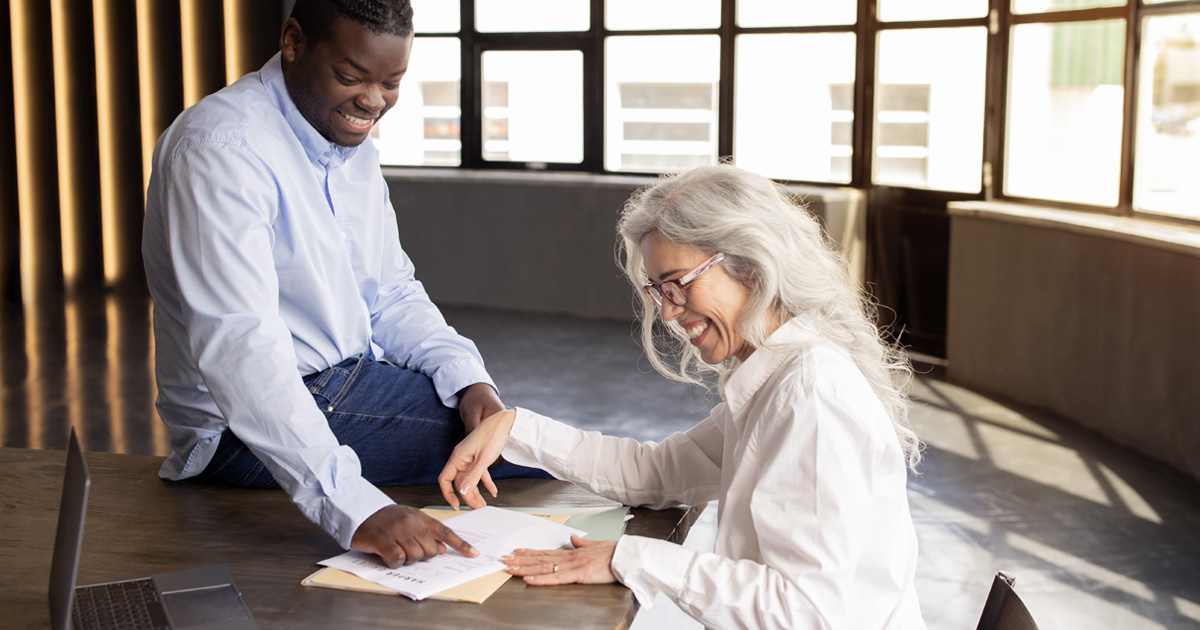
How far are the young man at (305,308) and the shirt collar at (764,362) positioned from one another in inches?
16.3

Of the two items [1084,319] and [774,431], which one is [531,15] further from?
[774,431]

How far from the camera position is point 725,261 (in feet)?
4.66

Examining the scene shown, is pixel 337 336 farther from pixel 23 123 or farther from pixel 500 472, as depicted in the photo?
pixel 23 123

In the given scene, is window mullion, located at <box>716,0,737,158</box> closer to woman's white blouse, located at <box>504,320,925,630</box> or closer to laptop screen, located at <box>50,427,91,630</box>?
woman's white blouse, located at <box>504,320,925,630</box>

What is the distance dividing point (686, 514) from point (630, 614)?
0.35 m

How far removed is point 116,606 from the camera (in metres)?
1.26

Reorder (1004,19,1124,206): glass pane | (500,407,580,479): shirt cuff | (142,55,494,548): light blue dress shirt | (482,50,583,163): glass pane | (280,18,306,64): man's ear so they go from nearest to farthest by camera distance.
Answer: (142,55,494,548): light blue dress shirt, (500,407,580,479): shirt cuff, (280,18,306,64): man's ear, (1004,19,1124,206): glass pane, (482,50,583,163): glass pane

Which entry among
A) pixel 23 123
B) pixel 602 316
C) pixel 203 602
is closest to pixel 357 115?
pixel 203 602

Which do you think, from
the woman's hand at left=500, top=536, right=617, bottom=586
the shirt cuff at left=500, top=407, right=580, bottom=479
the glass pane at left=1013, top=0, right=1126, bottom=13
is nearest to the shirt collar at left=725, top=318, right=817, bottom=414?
the woman's hand at left=500, top=536, right=617, bottom=586

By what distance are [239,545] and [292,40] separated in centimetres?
85

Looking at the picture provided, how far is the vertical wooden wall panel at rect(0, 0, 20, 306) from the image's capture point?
755cm

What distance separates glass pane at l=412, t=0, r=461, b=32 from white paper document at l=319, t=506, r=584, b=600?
6.45m

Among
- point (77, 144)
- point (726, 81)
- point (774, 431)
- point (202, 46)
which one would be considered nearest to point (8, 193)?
point (77, 144)

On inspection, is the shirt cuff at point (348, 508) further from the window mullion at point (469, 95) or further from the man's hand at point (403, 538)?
the window mullion at point (469, 95)
